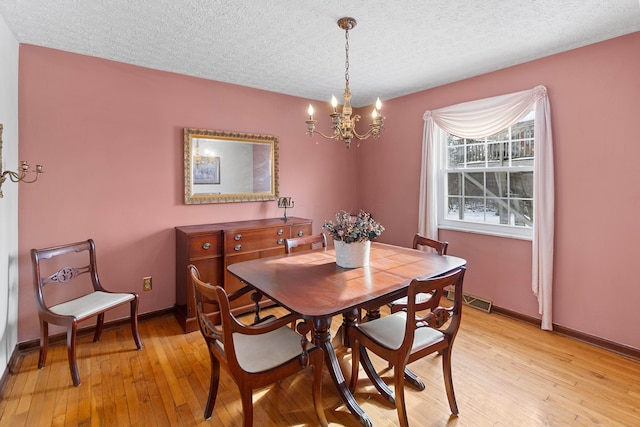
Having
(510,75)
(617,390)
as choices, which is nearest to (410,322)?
(617,390)

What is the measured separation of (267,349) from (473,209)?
9.22ft

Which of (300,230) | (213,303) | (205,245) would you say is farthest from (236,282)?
(213,303)

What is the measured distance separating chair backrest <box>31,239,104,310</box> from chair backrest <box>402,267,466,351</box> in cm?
249

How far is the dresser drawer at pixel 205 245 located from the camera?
297 cm

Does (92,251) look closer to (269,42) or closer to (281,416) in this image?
(281,416)

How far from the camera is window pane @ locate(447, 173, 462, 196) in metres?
3.72

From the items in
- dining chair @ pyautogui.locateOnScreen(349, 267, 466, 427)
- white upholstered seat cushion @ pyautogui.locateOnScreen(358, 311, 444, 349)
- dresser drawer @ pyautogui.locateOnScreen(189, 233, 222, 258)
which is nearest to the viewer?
dining chair @ pyautogui.locateOnScreen(349, 267, 466, 427)

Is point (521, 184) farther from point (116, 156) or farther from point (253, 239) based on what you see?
point (116, 156)

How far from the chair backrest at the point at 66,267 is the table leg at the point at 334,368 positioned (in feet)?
6.54

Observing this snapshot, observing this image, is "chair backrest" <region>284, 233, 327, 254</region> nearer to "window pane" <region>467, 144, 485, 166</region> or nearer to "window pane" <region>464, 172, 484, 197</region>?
"window pane" <region>464, 172, 484, 197</region>

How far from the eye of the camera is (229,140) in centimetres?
358

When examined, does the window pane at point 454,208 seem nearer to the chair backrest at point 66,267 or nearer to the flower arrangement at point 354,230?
the flower arrangement at point 354,230

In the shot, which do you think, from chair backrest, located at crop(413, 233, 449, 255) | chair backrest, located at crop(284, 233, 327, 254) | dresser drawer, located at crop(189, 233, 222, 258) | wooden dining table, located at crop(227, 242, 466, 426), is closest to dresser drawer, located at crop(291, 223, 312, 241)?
chair backrest, located at crop(284, 233, 327, 254)

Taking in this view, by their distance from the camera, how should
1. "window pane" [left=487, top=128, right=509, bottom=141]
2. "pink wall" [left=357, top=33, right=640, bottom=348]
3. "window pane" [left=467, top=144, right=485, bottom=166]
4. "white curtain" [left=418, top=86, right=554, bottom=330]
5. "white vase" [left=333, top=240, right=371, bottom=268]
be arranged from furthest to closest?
"window pane" [left=467, top=144, right=485, bottom=166] → "window pane" [left=487, top=128, right=509, bottom=141] → "white curtain" [left=418, top=86, right=554, bottom=330] → "pink wall" [left=357, top=33, right=640, bottom=348] → "white vase" [left=333, top=240, right=371, bottom=268]
